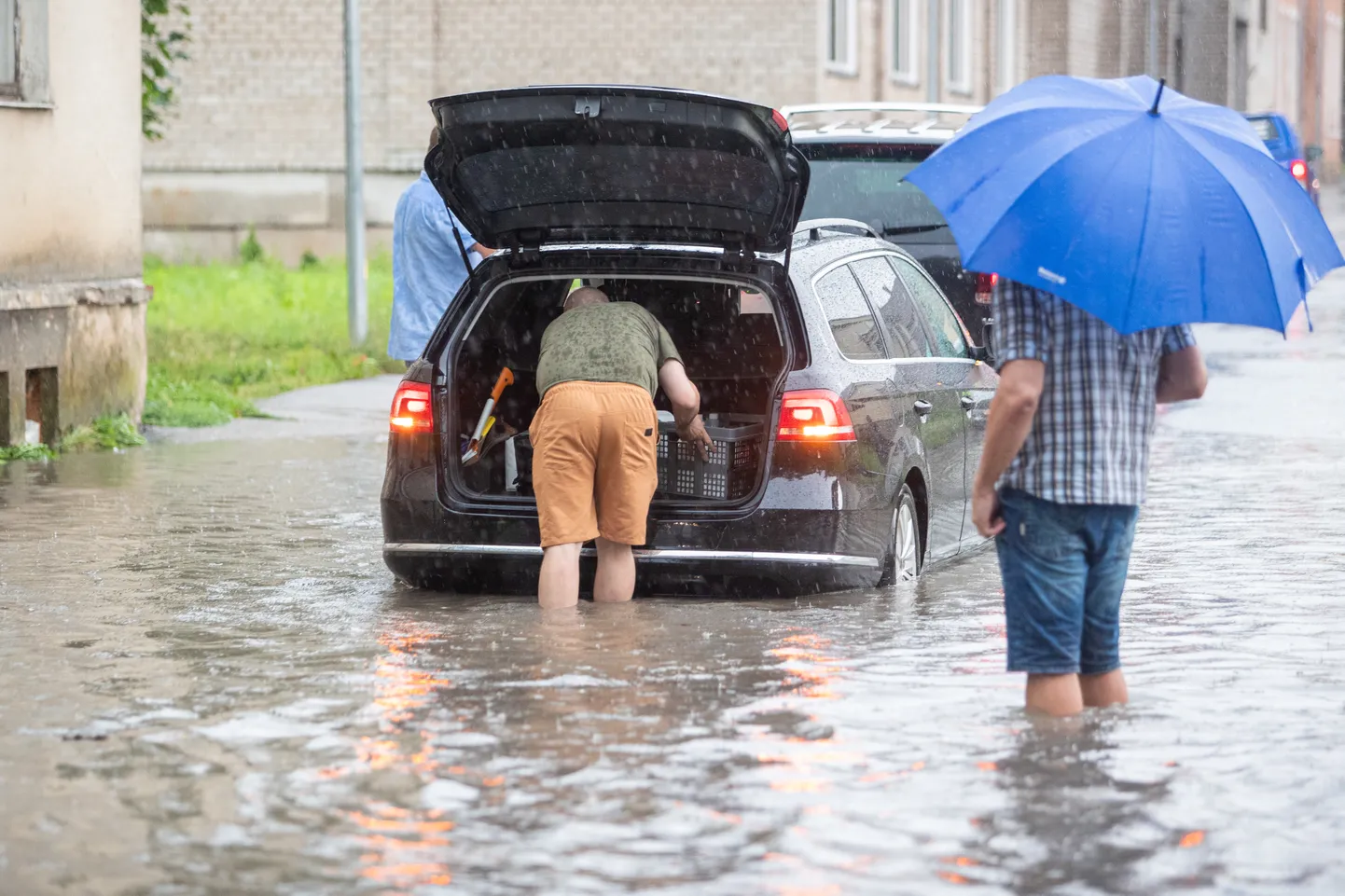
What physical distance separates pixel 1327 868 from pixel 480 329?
14.9 ft

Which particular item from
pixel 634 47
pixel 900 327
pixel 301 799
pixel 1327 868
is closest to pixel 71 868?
pixel 301 799

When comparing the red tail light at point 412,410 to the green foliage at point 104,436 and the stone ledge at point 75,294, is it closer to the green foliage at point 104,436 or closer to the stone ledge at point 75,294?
the stone ledge at point 75,294

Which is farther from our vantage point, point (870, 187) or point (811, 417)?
point (870, 187)

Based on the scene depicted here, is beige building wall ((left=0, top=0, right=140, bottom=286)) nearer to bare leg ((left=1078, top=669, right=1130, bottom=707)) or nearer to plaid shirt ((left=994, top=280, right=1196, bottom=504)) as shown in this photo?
bare leg ((left=1078, top=669, right=1130, bottom=707))

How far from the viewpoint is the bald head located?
26.3 ft

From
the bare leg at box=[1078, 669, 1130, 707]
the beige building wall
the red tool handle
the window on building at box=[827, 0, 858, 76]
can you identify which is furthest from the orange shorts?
the window on building at box=[827, 0, 858, 76]

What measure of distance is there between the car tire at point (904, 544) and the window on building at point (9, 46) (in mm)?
7168

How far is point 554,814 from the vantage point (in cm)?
522

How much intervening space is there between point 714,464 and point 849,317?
2.50 ft

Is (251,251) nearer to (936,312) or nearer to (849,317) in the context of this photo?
(936,312)

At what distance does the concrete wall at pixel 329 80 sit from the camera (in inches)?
1187

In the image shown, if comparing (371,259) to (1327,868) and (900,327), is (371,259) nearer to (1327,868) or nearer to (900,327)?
(900,327)

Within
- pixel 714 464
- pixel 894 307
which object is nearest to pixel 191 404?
pixel 894 307

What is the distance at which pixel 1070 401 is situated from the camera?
18.5ft
